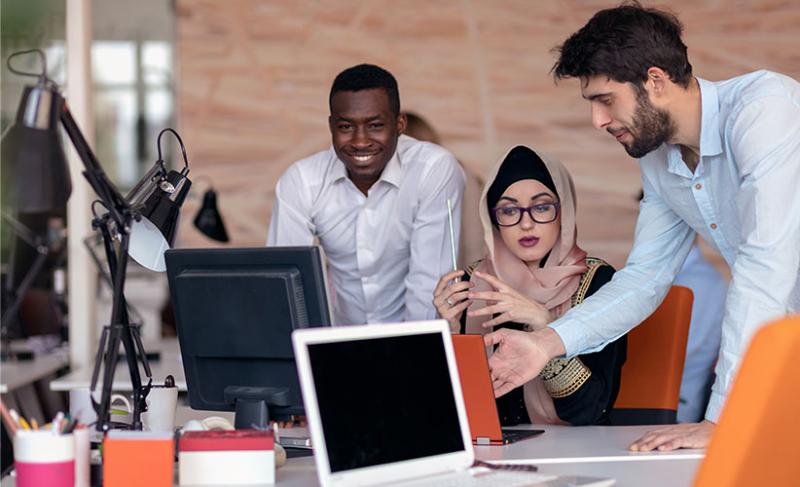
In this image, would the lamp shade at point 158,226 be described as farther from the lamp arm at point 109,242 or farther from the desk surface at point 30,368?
the desk surface at point 30,368

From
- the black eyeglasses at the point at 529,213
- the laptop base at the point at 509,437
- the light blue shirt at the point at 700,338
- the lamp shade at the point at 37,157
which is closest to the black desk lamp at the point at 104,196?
the lamp shade at the point at 37,157

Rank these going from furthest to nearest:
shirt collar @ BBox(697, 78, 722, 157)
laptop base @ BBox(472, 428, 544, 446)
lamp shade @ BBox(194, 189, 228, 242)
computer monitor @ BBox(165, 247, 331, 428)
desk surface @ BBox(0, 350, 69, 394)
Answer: lamp shade @ BBox(194, 189, 228, 242)
desk surface @ BBox(0, 350, 69, 394)
shirt collar @ BBox(697, 78, 722, 157)
laptop base @ BBox(472, 428, 544, 446)
computer monitor @ BBox(165, 247, 331, 428)

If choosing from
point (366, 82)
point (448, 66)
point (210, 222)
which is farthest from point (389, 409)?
point (448, 66)

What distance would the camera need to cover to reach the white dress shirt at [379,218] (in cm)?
308

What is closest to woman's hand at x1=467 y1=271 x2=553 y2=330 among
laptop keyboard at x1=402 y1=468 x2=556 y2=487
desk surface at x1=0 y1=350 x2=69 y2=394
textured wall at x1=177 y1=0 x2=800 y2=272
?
laptop keyboard at x1=402 y1=468 x2=556 y2=487

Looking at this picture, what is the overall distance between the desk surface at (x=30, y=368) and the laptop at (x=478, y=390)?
2000mm

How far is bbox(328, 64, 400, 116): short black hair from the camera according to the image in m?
2.93

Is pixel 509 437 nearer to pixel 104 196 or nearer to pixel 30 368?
pixel 104 196

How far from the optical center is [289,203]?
10.3 ft

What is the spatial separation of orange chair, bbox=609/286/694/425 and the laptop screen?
3.50ft

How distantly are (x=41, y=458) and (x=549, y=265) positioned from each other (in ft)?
5.19

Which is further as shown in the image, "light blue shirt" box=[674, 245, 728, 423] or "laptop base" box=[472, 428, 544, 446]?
"light blue shirt" box=[674, 245, 728, 423]

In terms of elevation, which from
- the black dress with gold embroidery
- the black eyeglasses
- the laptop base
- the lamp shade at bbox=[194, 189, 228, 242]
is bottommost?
the laptop base

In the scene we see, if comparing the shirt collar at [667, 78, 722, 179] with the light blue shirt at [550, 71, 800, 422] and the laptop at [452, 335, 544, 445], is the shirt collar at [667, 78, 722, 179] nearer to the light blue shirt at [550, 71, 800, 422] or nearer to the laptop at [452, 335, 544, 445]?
the light blue shirt at [550, 71, 800, 422]
